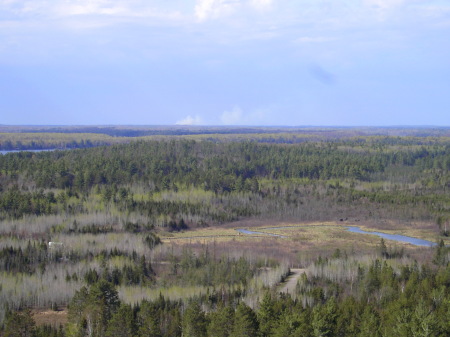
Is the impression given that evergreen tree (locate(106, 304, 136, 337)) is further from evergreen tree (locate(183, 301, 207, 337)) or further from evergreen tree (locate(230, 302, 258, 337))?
evergreen tree (locate(230, 302, 258, 337))

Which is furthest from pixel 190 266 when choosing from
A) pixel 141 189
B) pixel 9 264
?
pixel 141 189

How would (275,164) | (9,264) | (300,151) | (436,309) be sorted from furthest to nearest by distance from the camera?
1. (300,151)
2. (275,164)
3. (9,264)
4. (436,309)

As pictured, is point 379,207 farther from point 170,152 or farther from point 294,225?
point 170,152

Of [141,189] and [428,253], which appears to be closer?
[428,253]

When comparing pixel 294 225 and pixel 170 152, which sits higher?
pixel 170 152

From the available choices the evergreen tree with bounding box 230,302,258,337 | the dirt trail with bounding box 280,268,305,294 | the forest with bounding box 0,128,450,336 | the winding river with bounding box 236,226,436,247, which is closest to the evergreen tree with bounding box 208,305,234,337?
the forest with bounding box 0,128,450,336
